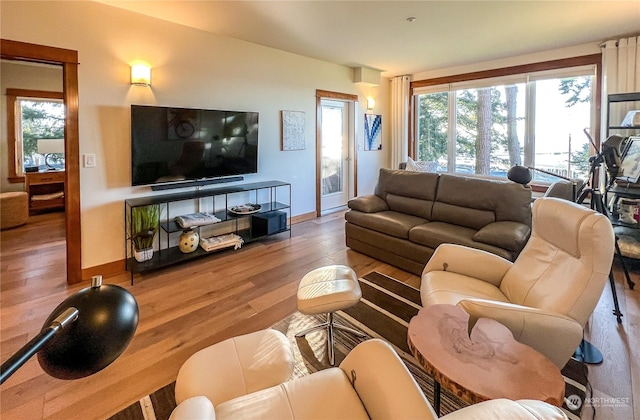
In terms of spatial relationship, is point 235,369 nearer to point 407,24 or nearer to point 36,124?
point 407,24

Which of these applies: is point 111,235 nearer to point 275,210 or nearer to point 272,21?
point 275,210

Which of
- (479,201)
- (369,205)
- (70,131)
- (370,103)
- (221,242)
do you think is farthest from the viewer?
(370,103)

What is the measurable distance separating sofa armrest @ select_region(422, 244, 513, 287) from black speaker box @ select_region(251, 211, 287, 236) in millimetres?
2446

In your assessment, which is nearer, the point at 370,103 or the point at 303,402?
the point at 303,402

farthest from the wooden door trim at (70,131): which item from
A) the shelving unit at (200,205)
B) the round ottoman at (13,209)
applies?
the round ottoman at (13,209)

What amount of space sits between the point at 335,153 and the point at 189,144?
3036 millimetres

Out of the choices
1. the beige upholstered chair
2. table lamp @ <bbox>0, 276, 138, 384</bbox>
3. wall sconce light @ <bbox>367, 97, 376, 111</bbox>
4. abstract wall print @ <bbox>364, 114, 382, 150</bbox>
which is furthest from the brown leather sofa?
table lamp @ <bbox>0, 276, 138, 384</bbox>

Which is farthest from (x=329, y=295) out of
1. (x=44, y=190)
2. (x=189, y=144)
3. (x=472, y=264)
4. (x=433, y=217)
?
(x=44, y=190)

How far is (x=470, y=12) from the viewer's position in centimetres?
336

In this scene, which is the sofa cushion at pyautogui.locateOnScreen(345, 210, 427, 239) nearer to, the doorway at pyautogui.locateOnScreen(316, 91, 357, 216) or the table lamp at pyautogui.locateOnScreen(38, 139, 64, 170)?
the doorway at pyautogui.locateOnScreen(316, 91, 357, 216)

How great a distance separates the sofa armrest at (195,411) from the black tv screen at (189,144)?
2968mm

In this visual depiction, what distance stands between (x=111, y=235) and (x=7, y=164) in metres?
4.21

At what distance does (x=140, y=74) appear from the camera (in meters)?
3.32

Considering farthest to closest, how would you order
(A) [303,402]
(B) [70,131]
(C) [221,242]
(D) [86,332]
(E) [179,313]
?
(C) [221,242] → (B) [70,131] → (E) [179,313] → (A) [303,402] → (D) [86,332]
